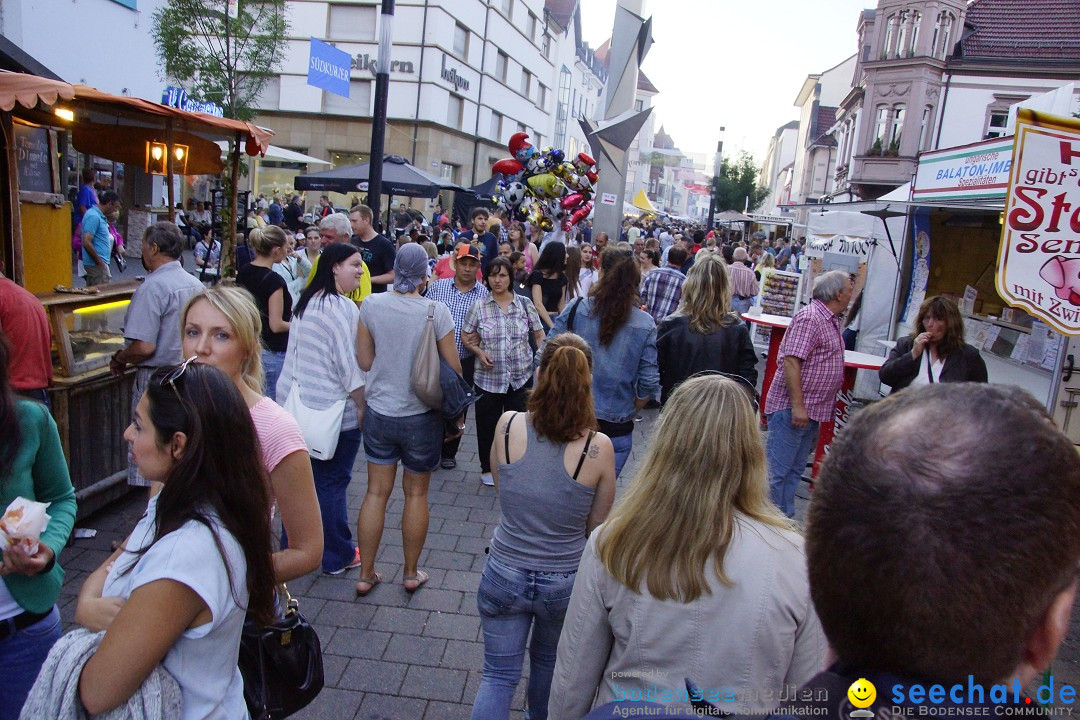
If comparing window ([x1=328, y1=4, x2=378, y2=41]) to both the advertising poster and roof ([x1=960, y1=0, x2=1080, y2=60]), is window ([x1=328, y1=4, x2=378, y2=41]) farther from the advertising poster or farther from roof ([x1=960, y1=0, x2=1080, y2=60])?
the advertising poster

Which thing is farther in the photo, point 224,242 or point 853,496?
point 224,242

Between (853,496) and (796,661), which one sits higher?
(853,496)

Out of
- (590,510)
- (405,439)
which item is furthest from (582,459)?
(405,439)

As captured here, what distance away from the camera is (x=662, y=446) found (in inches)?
79.0

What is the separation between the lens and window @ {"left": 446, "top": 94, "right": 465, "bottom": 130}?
116ft

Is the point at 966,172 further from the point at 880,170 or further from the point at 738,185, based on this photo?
the point at 738,185

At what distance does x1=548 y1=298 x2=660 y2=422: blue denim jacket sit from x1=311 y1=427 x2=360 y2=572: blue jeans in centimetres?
136

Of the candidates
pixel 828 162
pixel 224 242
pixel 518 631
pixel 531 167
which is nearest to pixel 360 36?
pixel 531 167

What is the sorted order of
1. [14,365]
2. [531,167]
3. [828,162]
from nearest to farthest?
[14,365], [531,167], [828,162]

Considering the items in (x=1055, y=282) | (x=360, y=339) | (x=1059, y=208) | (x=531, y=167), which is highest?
(x=531, y=167)

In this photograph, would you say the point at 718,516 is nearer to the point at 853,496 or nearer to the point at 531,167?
the point at 853,496

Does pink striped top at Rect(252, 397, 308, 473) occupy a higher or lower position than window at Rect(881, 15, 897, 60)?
lower

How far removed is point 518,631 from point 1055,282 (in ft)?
11.9

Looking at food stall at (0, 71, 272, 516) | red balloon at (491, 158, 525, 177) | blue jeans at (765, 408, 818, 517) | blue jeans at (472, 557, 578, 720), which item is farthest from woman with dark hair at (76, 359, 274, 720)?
red balloon at (491, 158, 525, 177)
